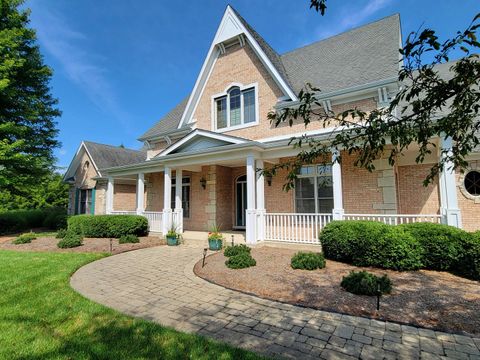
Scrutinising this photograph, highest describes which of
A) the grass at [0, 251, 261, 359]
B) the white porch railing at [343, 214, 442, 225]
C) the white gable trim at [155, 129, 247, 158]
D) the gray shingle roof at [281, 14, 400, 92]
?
the gray shingle roof at [281, 14, 400, 92]

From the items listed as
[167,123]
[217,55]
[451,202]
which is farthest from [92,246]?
[451,202]

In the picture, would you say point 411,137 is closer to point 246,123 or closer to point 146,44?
point 246,123

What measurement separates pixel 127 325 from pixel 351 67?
40.7 feet

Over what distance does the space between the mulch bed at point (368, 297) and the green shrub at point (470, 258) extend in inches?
9.3

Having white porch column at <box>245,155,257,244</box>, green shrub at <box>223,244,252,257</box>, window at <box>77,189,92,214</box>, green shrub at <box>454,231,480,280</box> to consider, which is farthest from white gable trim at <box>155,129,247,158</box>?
window at <box>77,189,92,214</box>

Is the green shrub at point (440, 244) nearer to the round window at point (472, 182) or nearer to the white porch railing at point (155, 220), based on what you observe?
the round window at point (472, 182)

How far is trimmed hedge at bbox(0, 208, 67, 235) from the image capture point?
1744 centimetres

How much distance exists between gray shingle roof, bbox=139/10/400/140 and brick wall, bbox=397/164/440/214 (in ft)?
12.7

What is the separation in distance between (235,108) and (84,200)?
14913 mm

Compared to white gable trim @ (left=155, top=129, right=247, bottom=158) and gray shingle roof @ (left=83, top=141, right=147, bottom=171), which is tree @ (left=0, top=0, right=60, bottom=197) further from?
white gable trim @ (left=155, top=129, right=247, bottom=158)

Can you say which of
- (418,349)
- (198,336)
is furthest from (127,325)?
(418,349)

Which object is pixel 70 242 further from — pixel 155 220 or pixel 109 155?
pixel 109 155

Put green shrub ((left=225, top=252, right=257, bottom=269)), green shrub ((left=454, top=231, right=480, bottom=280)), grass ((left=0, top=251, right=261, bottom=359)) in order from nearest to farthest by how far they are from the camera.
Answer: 1. grass ((left=0, top=251, right=261, bottom=359))
2. green shrub ((left=454, top=231, right=480, bottom=280))
3. green shrub ((left=225, top=252, right=257, bottom=269))

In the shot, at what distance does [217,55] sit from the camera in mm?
14289
